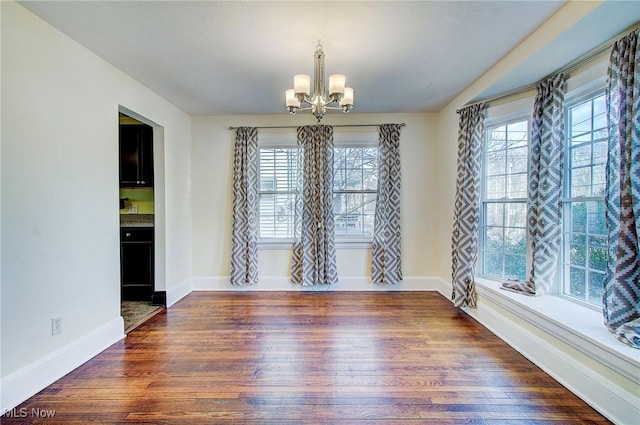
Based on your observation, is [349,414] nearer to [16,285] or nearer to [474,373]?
[474,373]

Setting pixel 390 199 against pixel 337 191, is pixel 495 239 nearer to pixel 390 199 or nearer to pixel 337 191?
pixel 390 199

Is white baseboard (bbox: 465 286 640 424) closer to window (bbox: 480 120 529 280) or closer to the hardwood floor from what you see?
the hardwood floor

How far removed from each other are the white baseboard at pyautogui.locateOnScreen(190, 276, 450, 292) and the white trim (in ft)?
0.36

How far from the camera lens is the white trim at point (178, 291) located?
3533 mm

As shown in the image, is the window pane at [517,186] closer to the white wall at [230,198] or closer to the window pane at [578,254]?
the window pane at [578,254]

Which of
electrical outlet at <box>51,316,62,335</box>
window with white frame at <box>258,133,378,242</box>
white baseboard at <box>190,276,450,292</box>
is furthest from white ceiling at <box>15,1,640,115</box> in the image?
white baseboard at <box>190,276,450,292</box>

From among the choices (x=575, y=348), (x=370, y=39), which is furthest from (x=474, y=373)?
(x=370, y=39)

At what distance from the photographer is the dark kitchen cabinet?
11.6 feet

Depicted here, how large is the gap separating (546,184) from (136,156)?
4.39m

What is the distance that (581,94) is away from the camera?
2.28 meters

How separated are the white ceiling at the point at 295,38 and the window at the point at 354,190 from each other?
1136 mm

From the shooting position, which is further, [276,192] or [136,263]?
[276,192]

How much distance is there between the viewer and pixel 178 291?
3.73 m

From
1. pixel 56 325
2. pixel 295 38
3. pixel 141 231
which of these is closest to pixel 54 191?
pixel 56 325
